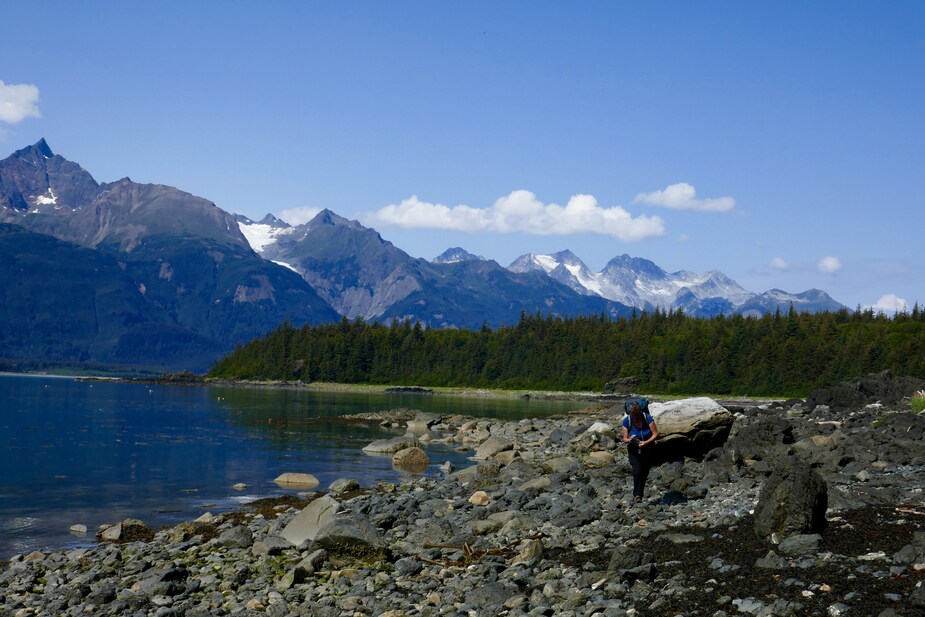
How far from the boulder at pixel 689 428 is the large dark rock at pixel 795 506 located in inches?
506

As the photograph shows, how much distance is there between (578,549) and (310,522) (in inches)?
297

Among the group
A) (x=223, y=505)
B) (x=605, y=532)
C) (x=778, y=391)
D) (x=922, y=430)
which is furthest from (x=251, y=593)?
(x=778, y=391)

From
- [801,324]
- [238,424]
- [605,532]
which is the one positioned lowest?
[238,424]

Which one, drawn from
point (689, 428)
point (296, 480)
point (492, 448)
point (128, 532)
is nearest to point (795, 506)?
point (689, 428)

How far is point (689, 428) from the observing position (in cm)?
3039

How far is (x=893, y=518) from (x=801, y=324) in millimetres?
188468

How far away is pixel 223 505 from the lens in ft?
112

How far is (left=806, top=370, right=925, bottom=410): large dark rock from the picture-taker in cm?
5491

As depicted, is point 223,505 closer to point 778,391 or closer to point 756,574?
point 756,574

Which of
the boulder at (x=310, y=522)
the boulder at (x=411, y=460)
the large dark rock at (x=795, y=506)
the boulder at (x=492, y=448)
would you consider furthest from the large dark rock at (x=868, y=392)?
the boulder at (x=310, y=522)

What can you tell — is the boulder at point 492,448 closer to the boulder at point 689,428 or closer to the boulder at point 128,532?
the boulder at point 689,428

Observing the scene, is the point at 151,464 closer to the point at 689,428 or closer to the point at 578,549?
the point at 689,428

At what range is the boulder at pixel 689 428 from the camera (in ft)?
99.8

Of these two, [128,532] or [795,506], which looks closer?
[795,506]
